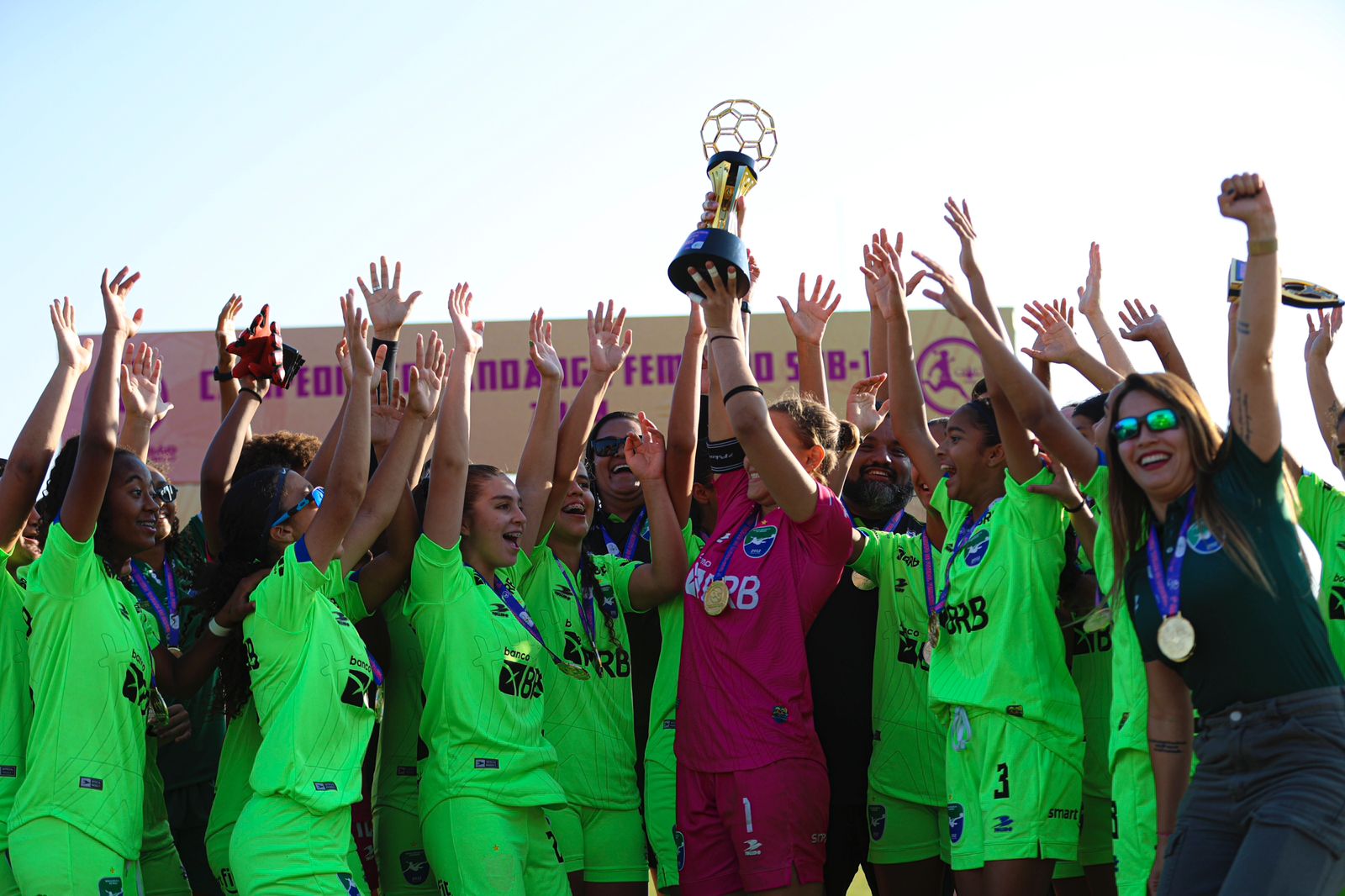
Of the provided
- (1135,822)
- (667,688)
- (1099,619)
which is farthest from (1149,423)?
(667,688)

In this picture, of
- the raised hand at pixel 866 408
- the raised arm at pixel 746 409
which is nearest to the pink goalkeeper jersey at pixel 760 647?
the raised arm at pixel 746 409

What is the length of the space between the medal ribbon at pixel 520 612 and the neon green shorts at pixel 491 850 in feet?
2.20

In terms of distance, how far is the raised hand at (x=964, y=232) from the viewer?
5.40m

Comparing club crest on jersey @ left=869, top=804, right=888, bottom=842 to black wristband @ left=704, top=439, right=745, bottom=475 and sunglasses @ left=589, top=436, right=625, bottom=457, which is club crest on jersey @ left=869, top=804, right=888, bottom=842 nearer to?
black wristband @ left=704, top=439, right=745, bottom=475

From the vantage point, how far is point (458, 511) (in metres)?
4.89

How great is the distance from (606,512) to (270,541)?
1884 millimetres

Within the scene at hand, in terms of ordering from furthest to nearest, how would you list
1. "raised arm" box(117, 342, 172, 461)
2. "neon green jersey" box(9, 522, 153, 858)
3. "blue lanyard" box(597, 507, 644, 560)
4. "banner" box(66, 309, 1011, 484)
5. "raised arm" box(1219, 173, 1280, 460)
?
"banner" box(66, 309, 1011, 484) → "blue lanyard" box(597, 507, 644, 560) → "raised arm" box(117, 342, 172, 461) → "neon green jersey" box(9, 522, 153, 858) → "raised arm" box(1219, 173, 1280, 460)

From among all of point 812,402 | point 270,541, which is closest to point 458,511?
point 270,541

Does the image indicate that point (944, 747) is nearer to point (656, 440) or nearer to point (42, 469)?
point (656, 440)

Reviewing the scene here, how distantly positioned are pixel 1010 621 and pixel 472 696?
1.94 metres

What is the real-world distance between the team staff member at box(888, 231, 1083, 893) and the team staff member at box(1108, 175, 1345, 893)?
1.89 feet

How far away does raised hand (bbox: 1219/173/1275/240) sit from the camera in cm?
366

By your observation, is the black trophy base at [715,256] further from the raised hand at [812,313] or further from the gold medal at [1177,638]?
the gold medal at [1177,638]

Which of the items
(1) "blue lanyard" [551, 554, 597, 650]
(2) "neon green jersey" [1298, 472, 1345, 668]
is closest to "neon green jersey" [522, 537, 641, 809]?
(1) "blue lanyard" [551, 554, 597, 650]
